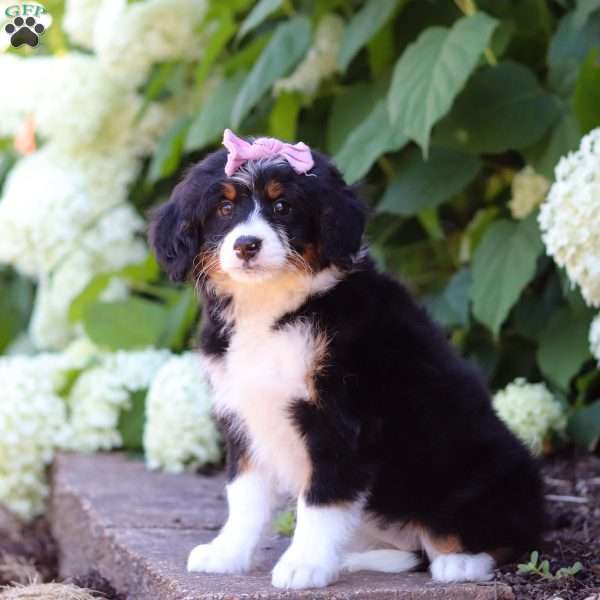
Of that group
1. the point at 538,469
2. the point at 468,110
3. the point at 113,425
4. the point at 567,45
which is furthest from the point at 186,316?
the point at 538,469

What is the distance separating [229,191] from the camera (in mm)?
3105

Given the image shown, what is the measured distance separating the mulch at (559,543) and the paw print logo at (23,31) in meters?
1.83

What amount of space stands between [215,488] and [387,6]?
2.04 m

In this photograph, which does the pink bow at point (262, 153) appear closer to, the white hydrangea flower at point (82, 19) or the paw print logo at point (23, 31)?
the paw print logo at point (23, 31)

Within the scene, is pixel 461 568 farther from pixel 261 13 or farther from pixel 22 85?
pixel 22 85

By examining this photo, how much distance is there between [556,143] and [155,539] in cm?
211

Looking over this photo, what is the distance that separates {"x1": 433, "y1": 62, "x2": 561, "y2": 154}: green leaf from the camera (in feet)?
14.8

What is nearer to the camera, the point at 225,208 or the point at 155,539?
the point at 225,208

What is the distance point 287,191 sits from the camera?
309cm

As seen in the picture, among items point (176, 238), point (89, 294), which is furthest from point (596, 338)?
point (89, 294)

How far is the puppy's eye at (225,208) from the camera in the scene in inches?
123

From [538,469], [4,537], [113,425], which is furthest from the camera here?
[113,425]

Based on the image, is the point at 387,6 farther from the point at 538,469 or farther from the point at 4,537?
the point at 4,537

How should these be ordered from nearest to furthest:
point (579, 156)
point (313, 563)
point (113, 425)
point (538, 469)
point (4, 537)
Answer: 1. point (313, 563)
2. point (538, 469)
3. point (579, 156)
4. point (4, 537)
5. point (113, 425)
